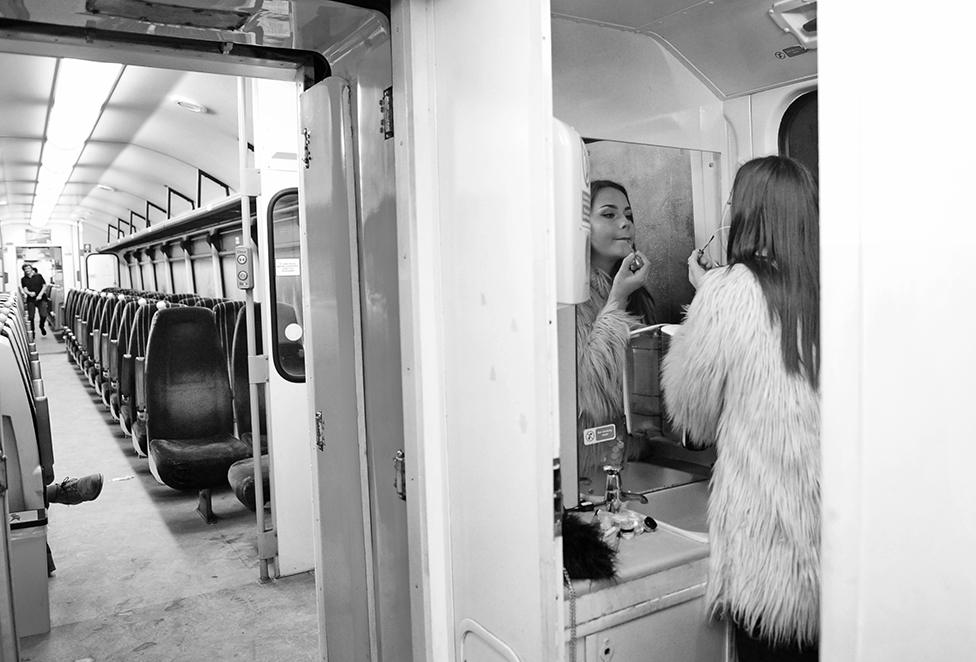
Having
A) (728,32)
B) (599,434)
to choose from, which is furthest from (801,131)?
(599,434)

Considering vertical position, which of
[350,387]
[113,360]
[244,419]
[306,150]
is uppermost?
[306,150]

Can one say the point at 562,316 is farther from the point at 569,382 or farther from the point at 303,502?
the point at 303,502

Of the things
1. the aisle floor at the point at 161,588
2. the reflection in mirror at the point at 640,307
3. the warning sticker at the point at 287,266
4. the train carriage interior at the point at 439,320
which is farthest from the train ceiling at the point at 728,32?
the aisle floor at the point at 161,588

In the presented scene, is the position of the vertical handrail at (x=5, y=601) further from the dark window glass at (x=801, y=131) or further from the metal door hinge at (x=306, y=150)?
the dark window glass at (x=801, y=131)

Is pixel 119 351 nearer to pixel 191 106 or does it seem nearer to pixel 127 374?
pixel 127 374

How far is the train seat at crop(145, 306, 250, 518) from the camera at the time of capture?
5582 millimetres

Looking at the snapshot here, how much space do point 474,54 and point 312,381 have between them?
1339 millimetres

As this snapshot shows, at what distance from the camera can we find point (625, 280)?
2.65 meters

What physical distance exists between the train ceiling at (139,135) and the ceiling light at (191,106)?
0.01 m

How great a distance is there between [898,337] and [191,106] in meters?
6.89

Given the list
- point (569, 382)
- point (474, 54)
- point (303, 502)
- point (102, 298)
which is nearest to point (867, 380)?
point (474, 54)

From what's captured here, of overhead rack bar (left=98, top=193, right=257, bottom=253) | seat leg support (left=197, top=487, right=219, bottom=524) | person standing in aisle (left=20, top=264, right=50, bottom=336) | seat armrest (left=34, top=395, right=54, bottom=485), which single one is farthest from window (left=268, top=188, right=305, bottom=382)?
person standing in aisle (left=20, top=264, right=50, bottom=336)

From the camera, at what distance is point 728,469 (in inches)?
69.7

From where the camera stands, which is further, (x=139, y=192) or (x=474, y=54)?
(x=139, y=192)
